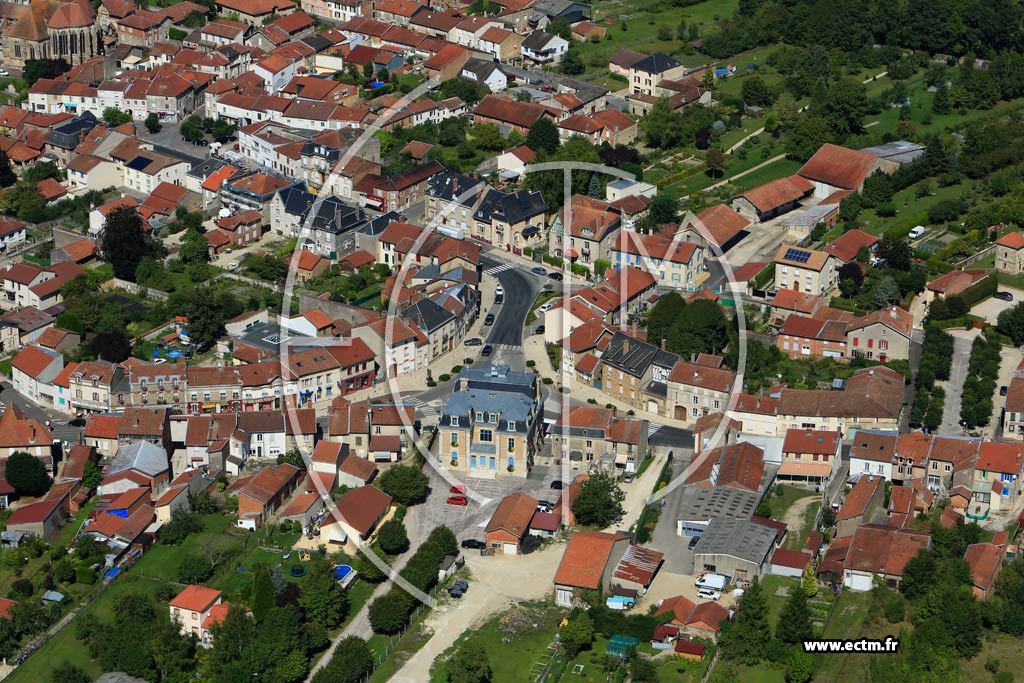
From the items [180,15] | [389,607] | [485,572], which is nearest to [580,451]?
[485,572]

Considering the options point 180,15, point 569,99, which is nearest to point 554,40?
point 569,99

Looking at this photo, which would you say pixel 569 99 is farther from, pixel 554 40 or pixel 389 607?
pixel 389 607

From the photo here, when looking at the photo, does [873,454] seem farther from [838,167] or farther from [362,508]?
[838,167]

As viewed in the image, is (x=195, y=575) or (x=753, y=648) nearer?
(x=753, y=648)

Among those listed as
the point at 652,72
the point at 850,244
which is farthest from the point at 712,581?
the point at 652,72

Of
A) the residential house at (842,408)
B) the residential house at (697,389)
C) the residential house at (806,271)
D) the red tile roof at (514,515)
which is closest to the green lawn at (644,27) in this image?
the residential house at (806,271)

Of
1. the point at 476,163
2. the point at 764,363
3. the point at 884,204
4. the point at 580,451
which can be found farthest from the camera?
the point at 476,163

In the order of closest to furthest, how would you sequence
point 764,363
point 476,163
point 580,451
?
point 580,451 → point 764,363 → point 476,163

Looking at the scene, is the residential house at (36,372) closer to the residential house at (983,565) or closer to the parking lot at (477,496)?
the parking lot at (477,496)
